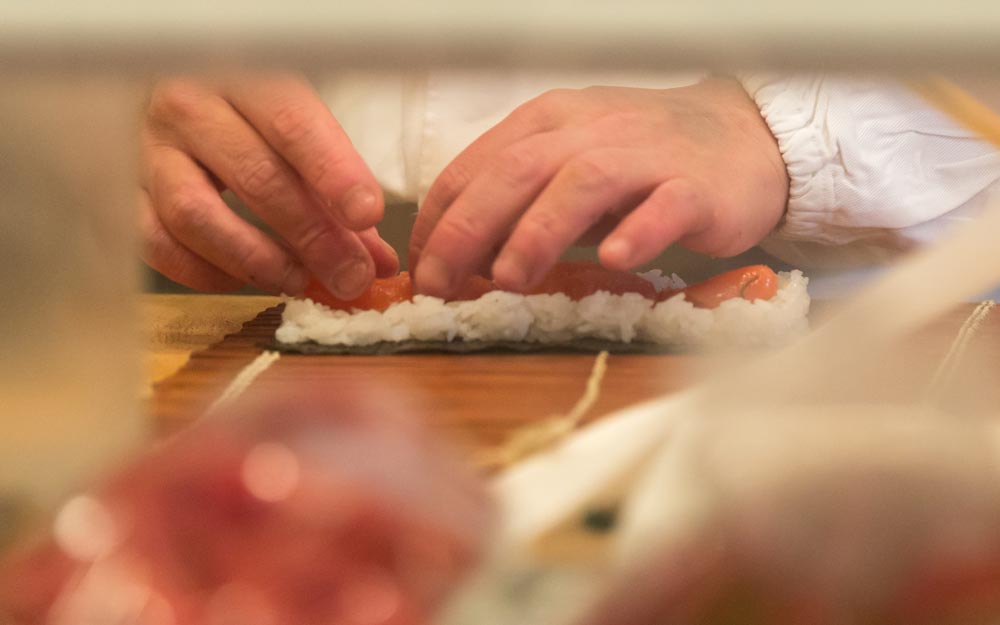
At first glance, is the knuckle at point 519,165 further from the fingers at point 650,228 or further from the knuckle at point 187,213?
the knuckle at point 187,213

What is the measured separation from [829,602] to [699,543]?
1.5 inches

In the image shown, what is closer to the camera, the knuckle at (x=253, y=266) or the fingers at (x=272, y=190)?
the fingers at (x=272, y=190)

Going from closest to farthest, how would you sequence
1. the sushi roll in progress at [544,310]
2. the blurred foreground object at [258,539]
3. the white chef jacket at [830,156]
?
1. the blurred foreground object at [258,539]
2. the white chef jacket at [830,156]
3. the sushi roll in progress at [544,310]

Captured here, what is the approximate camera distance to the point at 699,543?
20 cm

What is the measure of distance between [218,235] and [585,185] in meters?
0.29

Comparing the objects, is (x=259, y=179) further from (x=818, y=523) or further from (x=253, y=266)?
(x=818, y=523)

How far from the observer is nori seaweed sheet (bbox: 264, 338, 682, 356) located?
50 cm

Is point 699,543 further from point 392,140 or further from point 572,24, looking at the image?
point 392,140

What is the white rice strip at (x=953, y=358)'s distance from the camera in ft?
0.76

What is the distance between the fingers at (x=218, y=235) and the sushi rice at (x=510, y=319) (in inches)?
1.0

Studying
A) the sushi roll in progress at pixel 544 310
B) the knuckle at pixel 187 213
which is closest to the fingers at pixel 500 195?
the sushi roll in progress at pixel 544 310

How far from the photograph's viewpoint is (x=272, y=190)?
1.50ft

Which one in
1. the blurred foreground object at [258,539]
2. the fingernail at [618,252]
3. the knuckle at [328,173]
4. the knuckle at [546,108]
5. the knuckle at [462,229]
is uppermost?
the knuckle at [546,108]

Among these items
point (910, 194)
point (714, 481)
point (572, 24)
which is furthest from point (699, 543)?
point (910, 194)
